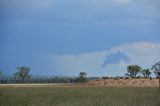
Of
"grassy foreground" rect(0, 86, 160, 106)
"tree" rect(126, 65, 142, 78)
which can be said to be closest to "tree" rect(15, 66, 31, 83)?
"tree" rect(126, 65, 142, 78)

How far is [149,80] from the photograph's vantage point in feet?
298

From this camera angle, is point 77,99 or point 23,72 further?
point 23,72

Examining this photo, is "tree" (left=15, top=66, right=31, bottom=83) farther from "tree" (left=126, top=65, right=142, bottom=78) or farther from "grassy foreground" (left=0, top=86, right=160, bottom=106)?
"grassy foreground" (left=0, top=86, right=160, bottom=106)

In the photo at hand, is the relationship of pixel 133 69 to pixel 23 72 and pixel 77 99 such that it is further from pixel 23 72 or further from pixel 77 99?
pixel 77 99

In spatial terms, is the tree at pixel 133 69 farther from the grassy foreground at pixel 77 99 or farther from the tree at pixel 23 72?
the grassy foreground at pixel 77 99

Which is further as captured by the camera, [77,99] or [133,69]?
[133,69]

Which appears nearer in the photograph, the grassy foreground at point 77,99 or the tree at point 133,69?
the grassy foreground at point 77,99

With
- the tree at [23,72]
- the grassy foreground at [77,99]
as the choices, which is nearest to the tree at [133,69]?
the tree at [23,72]

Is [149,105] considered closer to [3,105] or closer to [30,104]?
[30,104]

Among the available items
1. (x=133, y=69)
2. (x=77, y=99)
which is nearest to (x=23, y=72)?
(x=133, y=69)

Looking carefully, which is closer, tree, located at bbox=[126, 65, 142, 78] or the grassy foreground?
the grassy foreground

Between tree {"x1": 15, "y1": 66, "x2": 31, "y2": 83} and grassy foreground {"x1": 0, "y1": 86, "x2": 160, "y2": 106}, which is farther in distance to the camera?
tree {"x1": 15, "y1": 66, "x2": 31, "y2": 83}

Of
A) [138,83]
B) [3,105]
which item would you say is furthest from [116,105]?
[138,83]

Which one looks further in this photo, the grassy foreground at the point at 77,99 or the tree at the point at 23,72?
the tree at the point at 23,72
